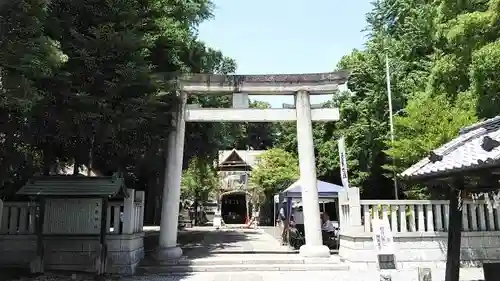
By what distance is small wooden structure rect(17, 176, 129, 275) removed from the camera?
10.1 metres

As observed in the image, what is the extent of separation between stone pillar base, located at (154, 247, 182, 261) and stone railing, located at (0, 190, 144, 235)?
1.37m

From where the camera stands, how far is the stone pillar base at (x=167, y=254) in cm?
1227

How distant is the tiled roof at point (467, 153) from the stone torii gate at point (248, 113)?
6220mm

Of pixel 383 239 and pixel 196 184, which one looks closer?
pixel 383 239

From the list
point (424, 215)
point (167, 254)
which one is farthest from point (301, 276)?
point (167, 254)

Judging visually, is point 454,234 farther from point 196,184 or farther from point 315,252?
point 196,184

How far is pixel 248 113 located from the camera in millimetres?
13203

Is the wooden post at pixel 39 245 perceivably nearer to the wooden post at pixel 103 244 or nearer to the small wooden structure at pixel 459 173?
the wooden post at pixel 103 244

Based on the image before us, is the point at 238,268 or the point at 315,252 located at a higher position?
the point at 315,252

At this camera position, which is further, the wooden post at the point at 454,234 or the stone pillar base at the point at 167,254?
the stone pillar base at the point at 167,254

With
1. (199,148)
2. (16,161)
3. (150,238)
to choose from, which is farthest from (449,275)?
(150,238)

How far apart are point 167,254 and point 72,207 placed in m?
2.98

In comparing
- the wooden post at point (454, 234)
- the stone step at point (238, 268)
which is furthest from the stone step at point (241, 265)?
the wooden post at point (454, 234)

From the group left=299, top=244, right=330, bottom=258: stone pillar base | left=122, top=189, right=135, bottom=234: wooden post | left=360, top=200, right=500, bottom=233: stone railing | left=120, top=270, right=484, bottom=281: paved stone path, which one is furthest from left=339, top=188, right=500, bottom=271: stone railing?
left=122, top=189, right=135, bottom=234: wooden post
